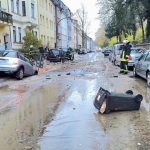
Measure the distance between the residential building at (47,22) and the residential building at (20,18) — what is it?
23.9 feet

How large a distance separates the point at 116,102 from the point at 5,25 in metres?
31.0

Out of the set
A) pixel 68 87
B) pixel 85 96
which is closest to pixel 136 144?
pixel 85 96

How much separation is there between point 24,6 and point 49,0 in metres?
22.8

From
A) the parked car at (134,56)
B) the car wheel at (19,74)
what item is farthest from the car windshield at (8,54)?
the parked car at (134,56)

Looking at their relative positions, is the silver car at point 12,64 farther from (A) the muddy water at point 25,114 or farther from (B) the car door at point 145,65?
(B) the car door at point 145,65

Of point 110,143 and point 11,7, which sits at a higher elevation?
point 11,7

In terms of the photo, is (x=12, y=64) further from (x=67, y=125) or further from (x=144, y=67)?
(x=67, y=125)

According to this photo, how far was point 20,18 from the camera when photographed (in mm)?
45812

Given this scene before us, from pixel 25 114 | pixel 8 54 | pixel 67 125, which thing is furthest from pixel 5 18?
pixel 67 125

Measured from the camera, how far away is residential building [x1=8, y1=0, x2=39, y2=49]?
42375 mm

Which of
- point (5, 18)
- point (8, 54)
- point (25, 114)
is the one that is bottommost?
point (25, 114)

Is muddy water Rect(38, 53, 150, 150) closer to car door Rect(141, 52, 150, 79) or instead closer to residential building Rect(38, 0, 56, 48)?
car door Rect(141, 52, 150, 79)

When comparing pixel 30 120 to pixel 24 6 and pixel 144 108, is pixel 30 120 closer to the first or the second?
pixel 144 108

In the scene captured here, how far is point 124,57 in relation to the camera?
21.3 meters
